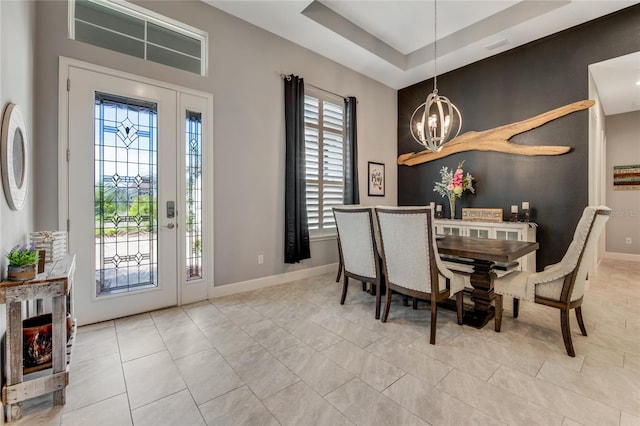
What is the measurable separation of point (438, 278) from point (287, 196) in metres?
2.30

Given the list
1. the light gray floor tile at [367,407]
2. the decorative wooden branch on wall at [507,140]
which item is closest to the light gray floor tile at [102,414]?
the light gray floor tile at [367,407]

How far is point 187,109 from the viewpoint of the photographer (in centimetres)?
317

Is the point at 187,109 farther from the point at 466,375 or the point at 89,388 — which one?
the point at 466,375

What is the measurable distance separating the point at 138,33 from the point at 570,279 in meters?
4.53

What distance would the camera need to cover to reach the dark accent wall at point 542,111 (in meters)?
3.67

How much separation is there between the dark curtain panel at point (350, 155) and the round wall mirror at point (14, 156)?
379 centimetres

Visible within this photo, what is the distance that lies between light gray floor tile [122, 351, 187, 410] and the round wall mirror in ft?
4.27

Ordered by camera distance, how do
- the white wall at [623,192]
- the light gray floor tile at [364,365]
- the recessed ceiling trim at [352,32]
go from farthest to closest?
the white wall at [623,192]
the recessed ceiling trim at [352,32]
the light gray floor tile at [364,365]

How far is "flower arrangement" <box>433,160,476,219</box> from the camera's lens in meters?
4.55

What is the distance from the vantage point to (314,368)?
1.97m

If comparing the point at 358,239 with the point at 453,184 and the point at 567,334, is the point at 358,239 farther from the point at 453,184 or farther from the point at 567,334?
the point at 453,184

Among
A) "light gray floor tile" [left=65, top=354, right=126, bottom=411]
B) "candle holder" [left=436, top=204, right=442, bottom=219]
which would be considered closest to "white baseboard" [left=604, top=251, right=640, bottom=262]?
"candle holder" [left=436, top=204, right=442, bottom=219]

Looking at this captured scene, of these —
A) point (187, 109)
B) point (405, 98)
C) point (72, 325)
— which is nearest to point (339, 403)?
point (72, 325)

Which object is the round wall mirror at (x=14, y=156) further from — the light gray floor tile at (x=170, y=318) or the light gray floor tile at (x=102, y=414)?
the light gray floor tile at (x=170, y=318)
